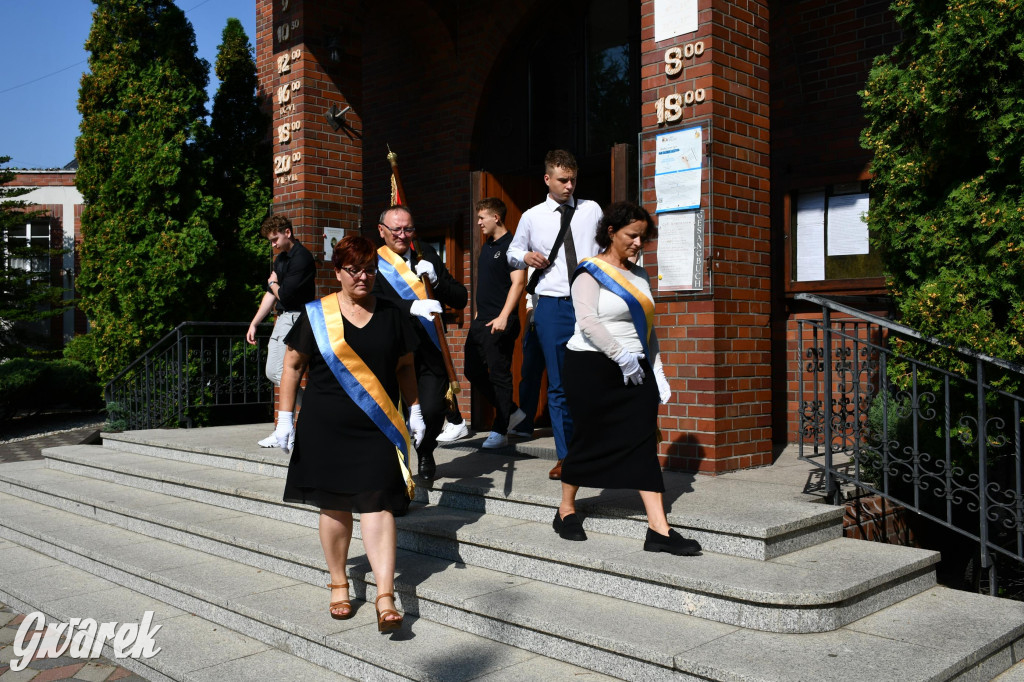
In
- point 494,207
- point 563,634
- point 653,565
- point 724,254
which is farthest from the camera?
point 494,207

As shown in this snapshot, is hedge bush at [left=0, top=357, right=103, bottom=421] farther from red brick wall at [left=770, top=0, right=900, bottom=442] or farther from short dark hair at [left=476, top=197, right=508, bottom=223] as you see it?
red brick wall at [left=770, top=0, right=900, bottom=442]

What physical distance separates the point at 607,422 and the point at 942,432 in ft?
6.31

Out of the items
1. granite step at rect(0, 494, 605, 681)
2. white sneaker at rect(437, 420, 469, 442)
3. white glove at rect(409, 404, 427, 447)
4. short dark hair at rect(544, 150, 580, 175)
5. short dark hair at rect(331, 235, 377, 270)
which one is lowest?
granite step at rect(0, 494, 605, 681)

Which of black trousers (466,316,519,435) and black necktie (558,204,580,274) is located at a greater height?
black necktie (558,204,580,274)

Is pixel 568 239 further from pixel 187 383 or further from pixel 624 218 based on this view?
pixel 187 383

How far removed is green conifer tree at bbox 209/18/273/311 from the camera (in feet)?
41.9

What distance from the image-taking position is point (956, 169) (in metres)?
4.87

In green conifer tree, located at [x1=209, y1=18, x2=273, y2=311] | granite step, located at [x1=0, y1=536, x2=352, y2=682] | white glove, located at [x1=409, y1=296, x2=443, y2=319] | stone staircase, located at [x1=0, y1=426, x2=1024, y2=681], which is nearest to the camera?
stone staircase, located at [x1=0, y1=426, x2=1024, y2=681]

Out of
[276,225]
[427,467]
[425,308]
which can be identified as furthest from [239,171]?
[425,308]

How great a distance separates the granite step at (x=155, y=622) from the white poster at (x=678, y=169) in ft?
12.1

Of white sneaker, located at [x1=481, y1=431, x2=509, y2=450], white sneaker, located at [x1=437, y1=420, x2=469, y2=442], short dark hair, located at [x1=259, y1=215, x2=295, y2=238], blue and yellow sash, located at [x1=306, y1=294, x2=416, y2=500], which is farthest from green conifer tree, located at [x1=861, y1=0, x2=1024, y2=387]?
short dark hair, located at [x1=259, y1=215, x2=295, y2=238]

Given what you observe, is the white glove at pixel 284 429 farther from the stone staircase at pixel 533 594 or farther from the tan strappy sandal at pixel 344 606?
the stone staircase at pixel 533 594

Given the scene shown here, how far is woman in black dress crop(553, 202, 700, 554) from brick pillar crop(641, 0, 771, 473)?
1405 mm

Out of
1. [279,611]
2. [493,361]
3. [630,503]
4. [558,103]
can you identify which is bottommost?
[279,611]
